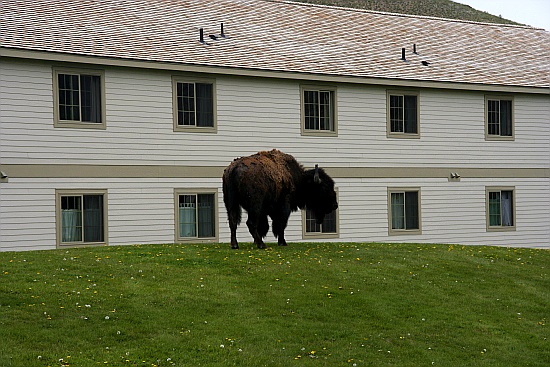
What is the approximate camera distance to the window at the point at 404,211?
28.0 metres

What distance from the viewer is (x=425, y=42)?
105 ft

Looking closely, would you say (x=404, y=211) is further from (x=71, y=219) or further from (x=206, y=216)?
(x=71, y=219)

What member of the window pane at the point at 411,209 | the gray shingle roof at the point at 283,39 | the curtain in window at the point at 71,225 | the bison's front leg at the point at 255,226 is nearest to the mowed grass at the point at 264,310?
the bison's front leg at the point at 255,226

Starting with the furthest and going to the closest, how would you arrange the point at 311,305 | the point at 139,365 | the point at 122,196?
the point at 122,196, the point at 311,305, the point at 139,365

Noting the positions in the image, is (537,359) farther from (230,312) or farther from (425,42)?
(425,42)

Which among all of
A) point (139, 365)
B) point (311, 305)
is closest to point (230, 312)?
point (311, 305)

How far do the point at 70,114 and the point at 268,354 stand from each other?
1323cm

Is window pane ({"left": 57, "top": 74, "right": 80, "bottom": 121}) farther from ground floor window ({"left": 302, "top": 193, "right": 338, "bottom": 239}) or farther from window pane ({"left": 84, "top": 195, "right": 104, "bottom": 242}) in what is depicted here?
ground floor window ({"left": 302, "top": 193, "right": 338, "bottom": 239})

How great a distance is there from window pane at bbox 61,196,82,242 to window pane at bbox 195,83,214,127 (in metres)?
4.32

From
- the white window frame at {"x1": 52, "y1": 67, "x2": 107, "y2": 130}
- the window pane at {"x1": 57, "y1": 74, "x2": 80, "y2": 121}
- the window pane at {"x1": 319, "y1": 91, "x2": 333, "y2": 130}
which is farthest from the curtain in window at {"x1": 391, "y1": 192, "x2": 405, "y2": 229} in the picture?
the window pane at {"x1": 57, "y1": 74, "x2": 80, "y2": 121}

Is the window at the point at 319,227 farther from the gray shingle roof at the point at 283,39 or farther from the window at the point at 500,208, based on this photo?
the window at the point at 500,208

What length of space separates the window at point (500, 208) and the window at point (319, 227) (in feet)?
20.0

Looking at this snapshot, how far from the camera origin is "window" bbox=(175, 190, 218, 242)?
24422mm

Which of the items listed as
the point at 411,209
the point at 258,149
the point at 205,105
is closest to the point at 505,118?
the point at 411,209
